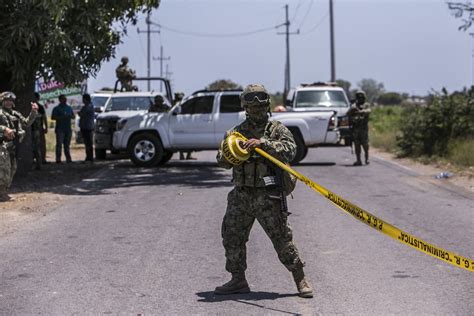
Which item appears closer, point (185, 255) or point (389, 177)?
point (185, 255)

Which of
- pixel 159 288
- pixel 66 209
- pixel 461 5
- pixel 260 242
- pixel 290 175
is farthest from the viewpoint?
pixel 461 5

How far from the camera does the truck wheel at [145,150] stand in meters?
18.4

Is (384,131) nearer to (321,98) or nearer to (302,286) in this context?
(321,98)

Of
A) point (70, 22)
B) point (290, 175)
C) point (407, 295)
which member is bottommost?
point (407, 295)

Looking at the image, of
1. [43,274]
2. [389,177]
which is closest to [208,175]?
[389,177]

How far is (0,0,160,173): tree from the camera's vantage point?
43.8 feet

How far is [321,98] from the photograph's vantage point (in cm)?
2275

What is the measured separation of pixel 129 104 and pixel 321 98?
18.8 ft

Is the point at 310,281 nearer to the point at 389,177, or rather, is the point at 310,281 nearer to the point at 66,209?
Result: the point at 66,209

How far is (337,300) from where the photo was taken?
598cm

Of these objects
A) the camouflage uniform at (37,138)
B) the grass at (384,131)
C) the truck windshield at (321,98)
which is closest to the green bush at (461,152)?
the truck windshield at (321,98)

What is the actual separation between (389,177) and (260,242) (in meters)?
8.35

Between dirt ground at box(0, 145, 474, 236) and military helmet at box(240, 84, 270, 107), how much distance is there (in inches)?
182

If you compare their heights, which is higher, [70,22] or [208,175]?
[70,22]
